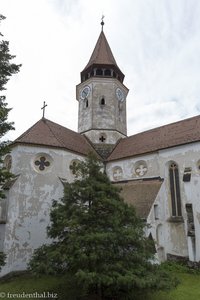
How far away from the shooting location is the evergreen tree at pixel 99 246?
347 inches

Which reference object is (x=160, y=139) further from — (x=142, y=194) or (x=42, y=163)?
(x=42, y=163)

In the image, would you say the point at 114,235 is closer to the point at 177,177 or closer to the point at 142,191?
the point at 142,191

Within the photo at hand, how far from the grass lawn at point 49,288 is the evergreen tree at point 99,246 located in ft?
4.89

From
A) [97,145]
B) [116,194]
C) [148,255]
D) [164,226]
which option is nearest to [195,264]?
[164,226]

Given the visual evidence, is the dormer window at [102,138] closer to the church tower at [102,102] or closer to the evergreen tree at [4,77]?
the church tower at [102,102]

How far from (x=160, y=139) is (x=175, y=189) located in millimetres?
4428

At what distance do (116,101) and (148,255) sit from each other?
18929 millimetres

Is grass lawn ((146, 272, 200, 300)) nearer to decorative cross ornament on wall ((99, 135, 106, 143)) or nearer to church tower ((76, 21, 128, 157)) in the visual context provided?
church tower ((76, 21, 128, 157))

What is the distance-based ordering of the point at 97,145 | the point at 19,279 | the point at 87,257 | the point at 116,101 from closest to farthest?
the point at 87,257 → the point at 19,279 → the point at 97,145 → the point at 116,101

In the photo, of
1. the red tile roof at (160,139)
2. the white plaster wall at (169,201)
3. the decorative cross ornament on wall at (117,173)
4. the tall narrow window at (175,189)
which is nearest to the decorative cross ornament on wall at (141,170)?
the white plaster wall at (169,201)

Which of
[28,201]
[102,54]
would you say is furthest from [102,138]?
[28,201]

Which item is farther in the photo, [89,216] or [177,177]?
[177,177]

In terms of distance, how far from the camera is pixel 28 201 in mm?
15664

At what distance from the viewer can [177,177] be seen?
57.5ft
